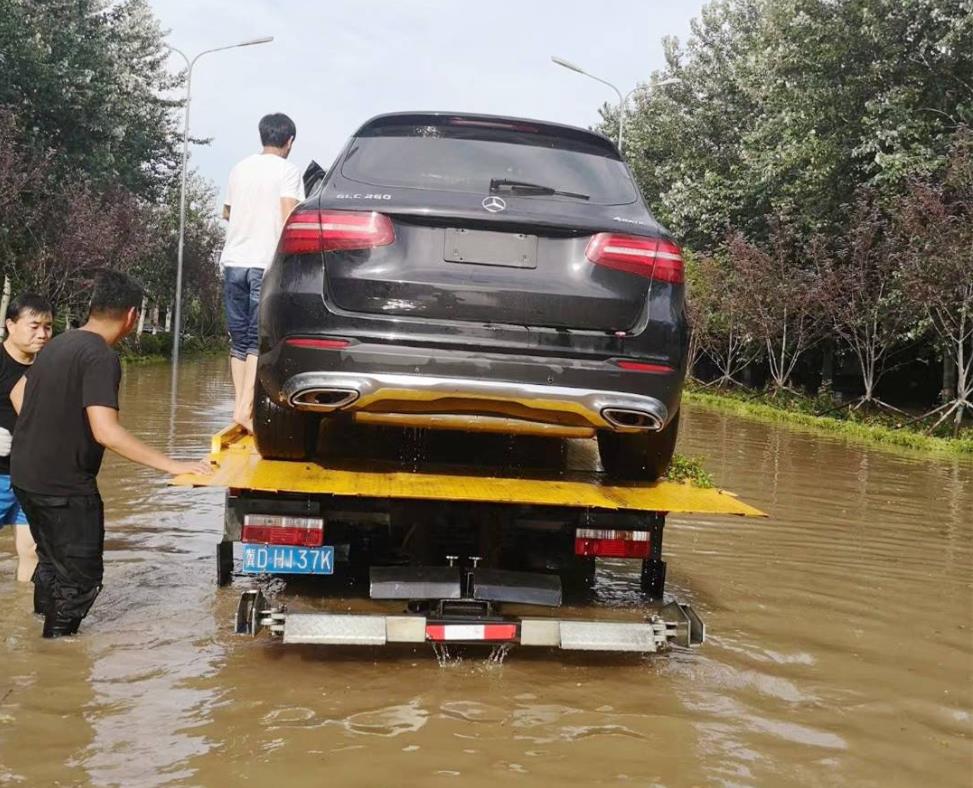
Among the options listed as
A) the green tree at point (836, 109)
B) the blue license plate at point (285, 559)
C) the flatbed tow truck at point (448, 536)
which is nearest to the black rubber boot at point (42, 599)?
the flatbed tow truck at point (448, 536)

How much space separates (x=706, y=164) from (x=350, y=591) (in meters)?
33.4

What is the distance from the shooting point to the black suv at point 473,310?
13.6 ft

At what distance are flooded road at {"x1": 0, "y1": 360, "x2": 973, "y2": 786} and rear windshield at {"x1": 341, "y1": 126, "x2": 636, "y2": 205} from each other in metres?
2.00

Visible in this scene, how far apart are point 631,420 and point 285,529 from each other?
1418mm

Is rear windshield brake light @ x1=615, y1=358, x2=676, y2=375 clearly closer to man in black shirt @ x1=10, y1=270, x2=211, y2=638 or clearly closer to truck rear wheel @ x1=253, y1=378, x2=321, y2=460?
truck rear wheel @ x1=253, y1=378, x2=321, y2=460

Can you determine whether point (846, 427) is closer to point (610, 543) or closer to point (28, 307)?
point (610, 543)

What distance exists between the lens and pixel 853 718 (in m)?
4.16

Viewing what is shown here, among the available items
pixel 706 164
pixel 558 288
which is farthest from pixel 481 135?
pixel 706 164

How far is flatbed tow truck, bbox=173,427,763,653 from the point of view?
4.14m

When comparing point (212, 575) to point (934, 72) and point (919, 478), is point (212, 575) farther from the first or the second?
point (934, 72)

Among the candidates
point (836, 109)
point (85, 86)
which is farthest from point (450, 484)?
point (85, 86)

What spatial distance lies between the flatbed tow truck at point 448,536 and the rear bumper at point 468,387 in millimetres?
319

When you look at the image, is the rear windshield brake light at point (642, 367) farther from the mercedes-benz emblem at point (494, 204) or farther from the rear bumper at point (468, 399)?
the mercedes-benz emblem at point (494, 204)

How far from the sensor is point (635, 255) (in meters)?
4.37
